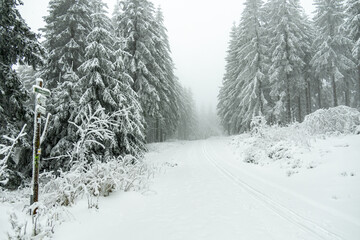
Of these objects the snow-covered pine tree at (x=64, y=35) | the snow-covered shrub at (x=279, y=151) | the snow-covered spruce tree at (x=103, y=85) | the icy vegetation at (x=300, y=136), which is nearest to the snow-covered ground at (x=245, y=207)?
the icy vegetation at (x=300, y=136)

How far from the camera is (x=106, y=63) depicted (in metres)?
9.51

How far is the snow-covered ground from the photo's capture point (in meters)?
3.95

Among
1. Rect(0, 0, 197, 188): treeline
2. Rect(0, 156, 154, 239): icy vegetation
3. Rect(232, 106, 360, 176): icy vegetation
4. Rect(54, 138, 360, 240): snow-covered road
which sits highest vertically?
Rect(0, 0, 197, 188): treeline

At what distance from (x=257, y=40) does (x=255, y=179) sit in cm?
1857

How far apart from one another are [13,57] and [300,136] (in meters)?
12.5

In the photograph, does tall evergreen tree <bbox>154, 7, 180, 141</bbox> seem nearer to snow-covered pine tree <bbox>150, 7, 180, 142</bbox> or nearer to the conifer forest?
snow-covered pine tree <bbox>150, 7, 180, 142</bbox>

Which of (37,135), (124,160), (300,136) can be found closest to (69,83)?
(124,160)

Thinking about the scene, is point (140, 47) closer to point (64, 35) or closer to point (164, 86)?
point (164, 86)

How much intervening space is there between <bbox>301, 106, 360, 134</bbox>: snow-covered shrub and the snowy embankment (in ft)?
2.50

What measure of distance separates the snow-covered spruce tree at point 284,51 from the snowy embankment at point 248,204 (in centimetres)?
1328

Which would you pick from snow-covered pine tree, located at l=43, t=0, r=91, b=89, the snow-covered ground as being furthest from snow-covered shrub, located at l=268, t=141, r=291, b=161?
snow-covered pine tree, located at l=43, t=0, r=91, b=89

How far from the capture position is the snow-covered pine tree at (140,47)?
17.1 metres

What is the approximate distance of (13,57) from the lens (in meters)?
7.12

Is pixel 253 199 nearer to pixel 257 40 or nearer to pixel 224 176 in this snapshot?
pixel 224 176
